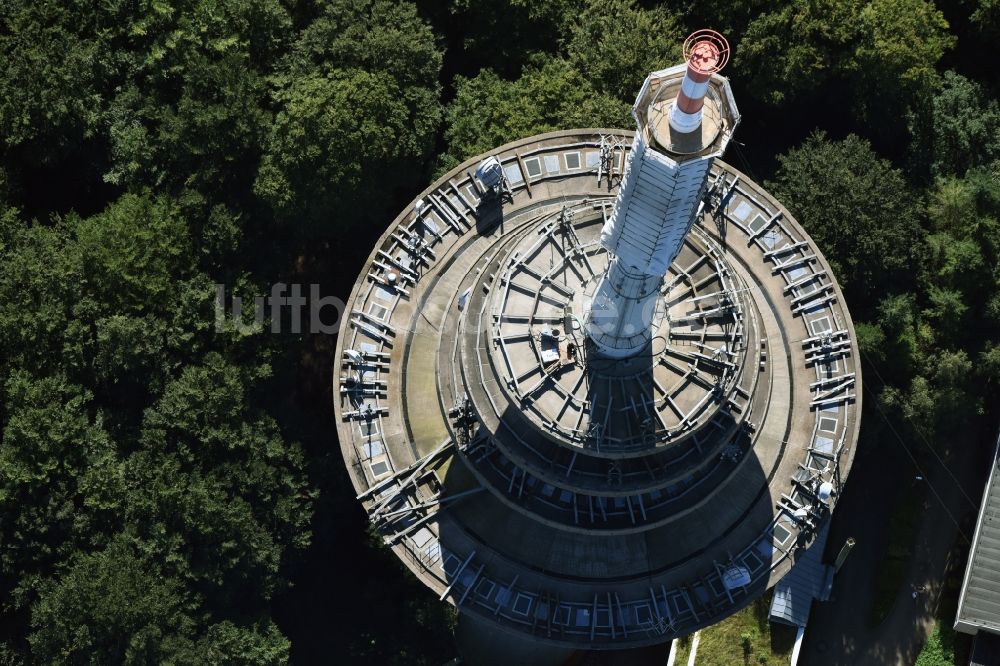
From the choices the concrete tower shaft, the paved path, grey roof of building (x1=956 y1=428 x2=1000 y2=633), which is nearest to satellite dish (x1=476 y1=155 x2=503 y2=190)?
the concrete tower shaft

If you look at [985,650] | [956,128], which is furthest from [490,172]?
[985,650]

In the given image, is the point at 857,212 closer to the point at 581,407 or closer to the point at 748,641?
the point at 581,407

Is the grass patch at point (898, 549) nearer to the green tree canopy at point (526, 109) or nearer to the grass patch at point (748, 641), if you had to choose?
the grass patch at point (748, 641)

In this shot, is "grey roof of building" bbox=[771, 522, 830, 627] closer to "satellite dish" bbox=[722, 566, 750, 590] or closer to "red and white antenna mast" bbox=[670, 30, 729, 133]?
"satellite dish" bbox=[722, 566, 750, 590]

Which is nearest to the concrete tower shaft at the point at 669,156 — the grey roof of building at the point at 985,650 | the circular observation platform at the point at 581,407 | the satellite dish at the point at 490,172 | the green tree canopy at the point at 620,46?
the circular observation platform at the point at 581,407

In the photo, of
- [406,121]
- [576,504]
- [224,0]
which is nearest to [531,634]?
[576,504]
